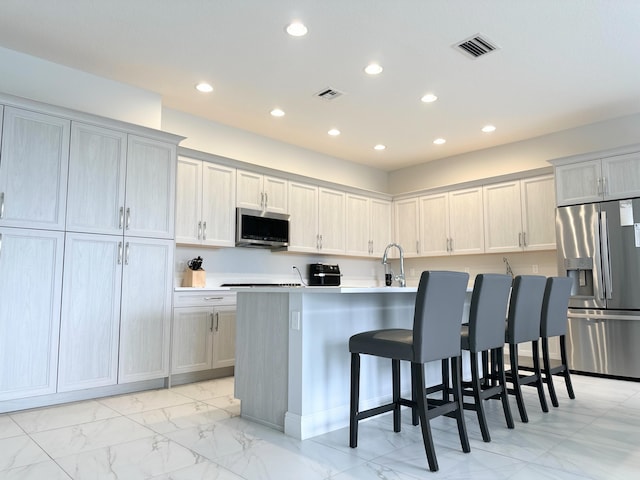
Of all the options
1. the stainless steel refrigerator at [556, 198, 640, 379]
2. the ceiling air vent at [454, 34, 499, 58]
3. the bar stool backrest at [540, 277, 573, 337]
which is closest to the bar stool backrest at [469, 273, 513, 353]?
the bar stool backrest at [540, 277, 573, 337]

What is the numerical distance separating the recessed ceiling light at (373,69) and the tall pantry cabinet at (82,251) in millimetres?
1838

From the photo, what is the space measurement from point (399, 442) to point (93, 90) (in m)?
3.72

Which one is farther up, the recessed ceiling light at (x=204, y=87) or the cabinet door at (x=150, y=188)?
the recessed ceiling light at (x=204, y=87)

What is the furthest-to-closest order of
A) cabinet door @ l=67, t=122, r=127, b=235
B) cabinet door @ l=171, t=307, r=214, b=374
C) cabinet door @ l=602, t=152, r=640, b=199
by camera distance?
cabinet door @ l=602, t=152, r=640, b=199
cabinet door @ l=171, t=307, r=214, b=374
cabinet door @ l=67, t=122, r=127, b=235

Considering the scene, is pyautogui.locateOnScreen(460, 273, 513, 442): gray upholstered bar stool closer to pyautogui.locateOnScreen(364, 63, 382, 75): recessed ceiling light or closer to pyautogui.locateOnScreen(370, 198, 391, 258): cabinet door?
pyautogui.locateOnScreen(364, 63, 382, 75): recessed ceiling light

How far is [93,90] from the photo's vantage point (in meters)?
3.92

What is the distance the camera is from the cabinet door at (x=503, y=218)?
17.7ft

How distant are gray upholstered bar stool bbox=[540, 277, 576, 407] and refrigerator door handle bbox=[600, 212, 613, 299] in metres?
1.11

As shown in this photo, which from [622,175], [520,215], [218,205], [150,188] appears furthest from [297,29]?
[520,215]

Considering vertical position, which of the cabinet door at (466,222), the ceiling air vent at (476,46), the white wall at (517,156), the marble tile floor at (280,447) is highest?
the ceiling air vent at (476,46)

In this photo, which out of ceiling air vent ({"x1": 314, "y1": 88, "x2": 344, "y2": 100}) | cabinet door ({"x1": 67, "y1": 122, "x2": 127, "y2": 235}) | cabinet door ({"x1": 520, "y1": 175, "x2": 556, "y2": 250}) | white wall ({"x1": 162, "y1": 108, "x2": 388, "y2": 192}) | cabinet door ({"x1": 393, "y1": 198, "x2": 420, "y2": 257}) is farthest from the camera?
cabinet door ({"x1": 393, "y1": 198, "x2": 420, "y2": 257})

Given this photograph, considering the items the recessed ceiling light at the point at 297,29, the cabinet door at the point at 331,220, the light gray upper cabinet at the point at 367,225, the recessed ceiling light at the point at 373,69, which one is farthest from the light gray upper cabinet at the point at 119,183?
the light gray upper cabinet at the point at 367,225

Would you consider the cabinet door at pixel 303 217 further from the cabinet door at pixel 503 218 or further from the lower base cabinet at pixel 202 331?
the cabinet door at pixel 503 218

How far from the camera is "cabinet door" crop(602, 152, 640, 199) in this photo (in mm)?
4320
